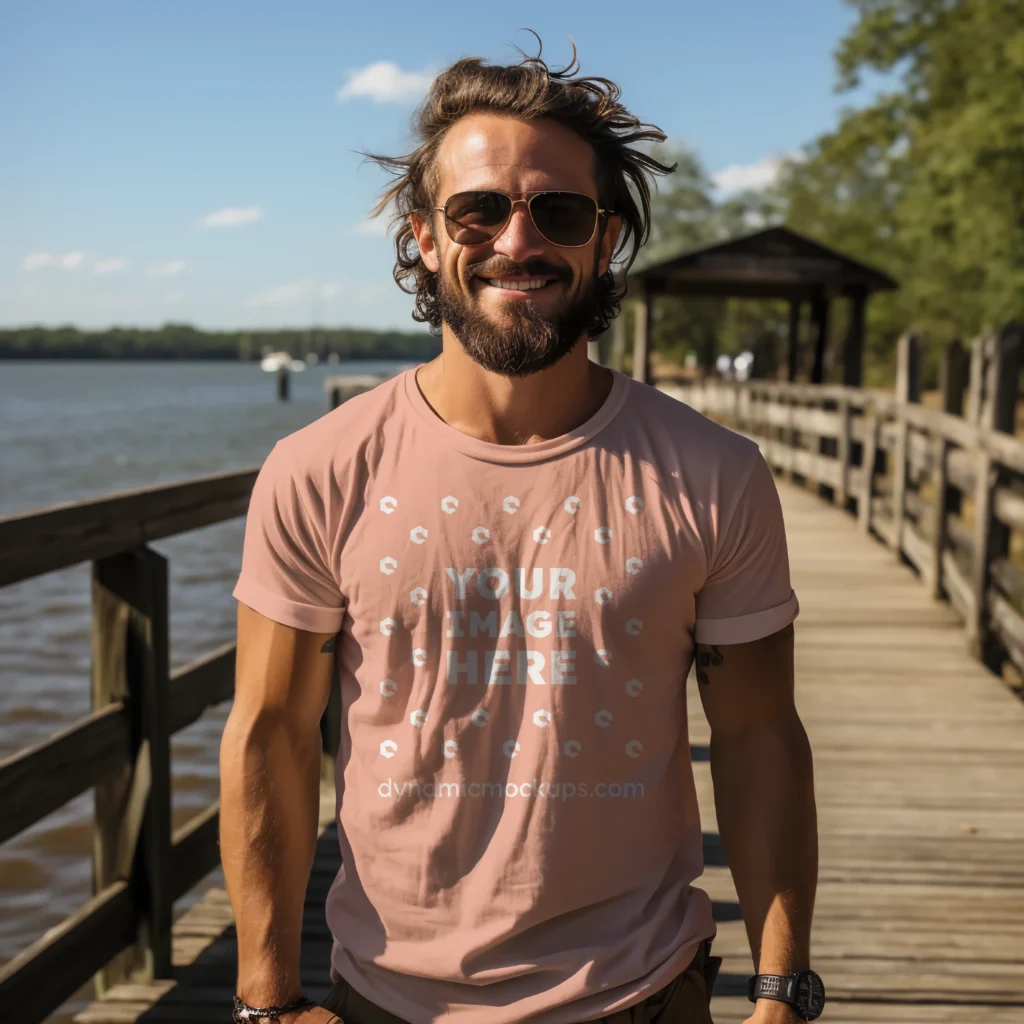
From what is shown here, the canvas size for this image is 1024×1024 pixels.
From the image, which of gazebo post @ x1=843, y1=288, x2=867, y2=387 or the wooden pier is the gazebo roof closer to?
gazebo post @ x1=843, y1=288, x2=867, y2=387

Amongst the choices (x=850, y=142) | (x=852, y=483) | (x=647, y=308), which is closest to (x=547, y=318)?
(x=852, y=483)

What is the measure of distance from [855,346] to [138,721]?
16314 mm

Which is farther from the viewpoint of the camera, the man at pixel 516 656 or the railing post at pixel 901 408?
the railing post at pixel 901 408

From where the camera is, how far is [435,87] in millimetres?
1903

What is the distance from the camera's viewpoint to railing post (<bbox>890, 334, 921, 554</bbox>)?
1012 cm

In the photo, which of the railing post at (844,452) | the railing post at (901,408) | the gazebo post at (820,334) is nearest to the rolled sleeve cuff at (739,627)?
the railing post at (901,408)

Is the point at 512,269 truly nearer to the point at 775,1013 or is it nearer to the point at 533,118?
the point at 533,118

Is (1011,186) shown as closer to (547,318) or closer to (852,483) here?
(852,483)

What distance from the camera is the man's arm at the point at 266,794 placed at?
5.92ft

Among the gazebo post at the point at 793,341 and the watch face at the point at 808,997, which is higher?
the gazebo post at the point at 793,341

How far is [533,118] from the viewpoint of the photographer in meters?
1.81

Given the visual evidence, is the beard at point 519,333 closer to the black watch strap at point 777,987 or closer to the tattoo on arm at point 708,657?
the tattoo on arm at point 708,657

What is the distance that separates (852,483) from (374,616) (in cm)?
1194

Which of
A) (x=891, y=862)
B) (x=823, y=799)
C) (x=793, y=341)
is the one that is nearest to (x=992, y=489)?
(x=823, y=799)
